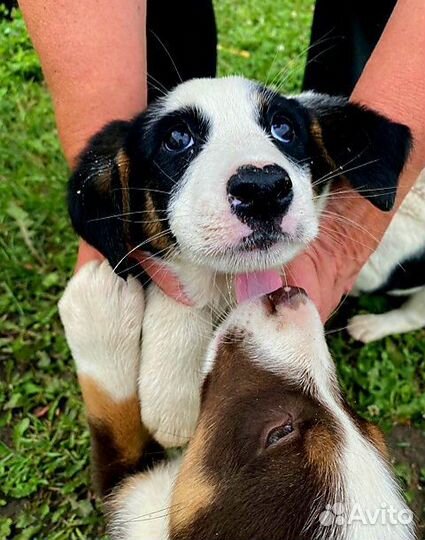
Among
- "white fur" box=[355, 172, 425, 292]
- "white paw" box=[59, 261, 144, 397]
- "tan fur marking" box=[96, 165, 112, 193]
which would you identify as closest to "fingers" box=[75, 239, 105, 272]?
"white paw" box=[59, 261, 144, 397]

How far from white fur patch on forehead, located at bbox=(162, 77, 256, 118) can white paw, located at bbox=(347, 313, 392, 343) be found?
1.52 metres

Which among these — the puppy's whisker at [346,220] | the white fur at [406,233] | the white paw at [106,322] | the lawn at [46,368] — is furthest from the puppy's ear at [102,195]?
the white fur at [406,233]

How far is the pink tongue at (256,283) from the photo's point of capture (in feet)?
7.39

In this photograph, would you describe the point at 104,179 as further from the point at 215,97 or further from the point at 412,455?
the point at 412,455

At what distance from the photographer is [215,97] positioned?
2.17 metres

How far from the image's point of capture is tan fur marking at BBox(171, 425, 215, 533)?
1.89m

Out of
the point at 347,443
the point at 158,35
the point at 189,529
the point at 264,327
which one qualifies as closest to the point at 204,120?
the point at 264,327

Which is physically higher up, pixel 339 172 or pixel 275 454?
pixel 339 172

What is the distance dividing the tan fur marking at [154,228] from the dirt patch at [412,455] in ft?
4.79

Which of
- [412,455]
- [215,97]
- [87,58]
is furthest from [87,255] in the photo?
[412,455]

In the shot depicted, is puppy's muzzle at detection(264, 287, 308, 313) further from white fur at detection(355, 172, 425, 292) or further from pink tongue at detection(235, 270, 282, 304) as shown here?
white fur at detection(355, 172, 425, 292)

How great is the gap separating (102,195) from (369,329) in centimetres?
168

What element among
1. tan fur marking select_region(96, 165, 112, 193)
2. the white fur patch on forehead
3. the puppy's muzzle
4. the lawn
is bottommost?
the lawn

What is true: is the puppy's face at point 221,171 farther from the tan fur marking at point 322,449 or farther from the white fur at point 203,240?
the tan fur marking at point 322,449
